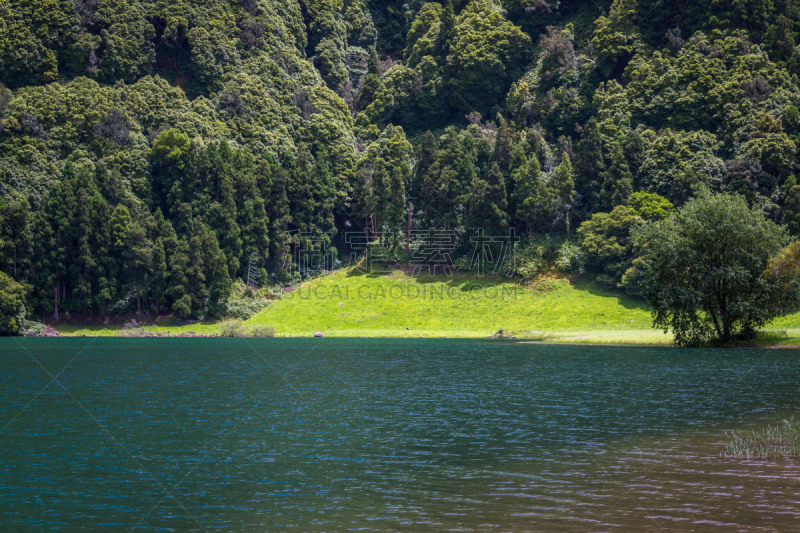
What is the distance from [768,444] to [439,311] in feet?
271

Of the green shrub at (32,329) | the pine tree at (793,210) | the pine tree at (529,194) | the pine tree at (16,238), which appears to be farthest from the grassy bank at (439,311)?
the pine tree at (793,210)

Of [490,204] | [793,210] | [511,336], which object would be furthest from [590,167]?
[511,336]

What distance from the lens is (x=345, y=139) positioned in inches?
5920

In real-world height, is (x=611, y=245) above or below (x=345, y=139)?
below

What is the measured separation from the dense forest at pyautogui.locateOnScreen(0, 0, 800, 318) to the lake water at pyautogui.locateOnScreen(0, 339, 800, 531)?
54.7 metres

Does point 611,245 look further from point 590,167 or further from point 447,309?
point 447,309

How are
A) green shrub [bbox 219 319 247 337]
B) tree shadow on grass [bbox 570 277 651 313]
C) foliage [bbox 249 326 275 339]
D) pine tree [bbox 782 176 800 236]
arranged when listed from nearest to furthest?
1. pine tree [bbox 782 176 800 236]
2. foliage [bbox 249 326 275 339]
3. green shrub [bbox 219 319 247 337]
4. tree shadow on grass [bbox 570 277 651 313]

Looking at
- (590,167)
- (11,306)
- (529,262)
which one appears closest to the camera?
(11,306)

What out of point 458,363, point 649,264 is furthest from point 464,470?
point 649,264

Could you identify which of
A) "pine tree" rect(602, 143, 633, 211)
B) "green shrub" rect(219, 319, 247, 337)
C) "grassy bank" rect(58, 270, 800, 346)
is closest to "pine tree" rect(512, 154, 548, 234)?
"pine tree" rect(602, 143, 633, 211)

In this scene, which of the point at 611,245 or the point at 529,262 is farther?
the point at 529,262

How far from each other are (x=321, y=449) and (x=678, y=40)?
421 feet

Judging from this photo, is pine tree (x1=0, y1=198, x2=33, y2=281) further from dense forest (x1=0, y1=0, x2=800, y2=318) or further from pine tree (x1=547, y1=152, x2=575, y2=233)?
pine tree (x1=547, y1=152, x2=575, y2=233)

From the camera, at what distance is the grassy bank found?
100688mm
